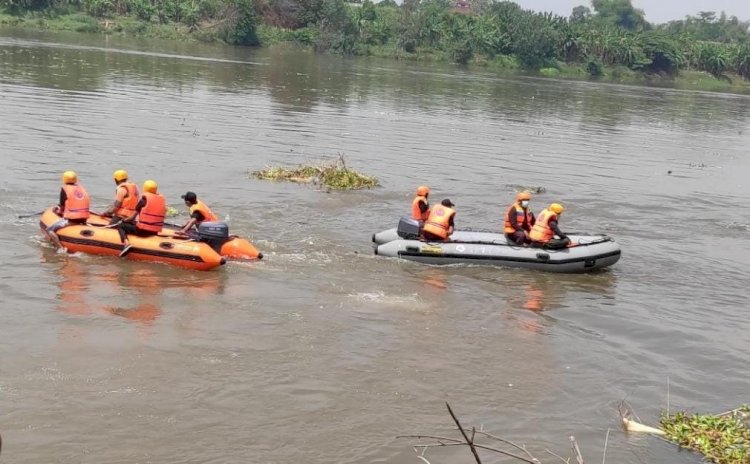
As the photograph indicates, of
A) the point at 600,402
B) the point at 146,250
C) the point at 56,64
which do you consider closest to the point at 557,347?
the point at 600,402

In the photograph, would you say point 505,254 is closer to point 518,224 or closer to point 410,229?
point 518,224

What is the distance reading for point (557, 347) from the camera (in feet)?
33.8

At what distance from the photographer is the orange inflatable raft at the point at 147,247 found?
12047 millimetres

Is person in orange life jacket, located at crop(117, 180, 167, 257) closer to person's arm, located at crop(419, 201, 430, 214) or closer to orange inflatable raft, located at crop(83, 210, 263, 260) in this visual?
orange inflatable raft, located at crop(83, 210, 263, 260)

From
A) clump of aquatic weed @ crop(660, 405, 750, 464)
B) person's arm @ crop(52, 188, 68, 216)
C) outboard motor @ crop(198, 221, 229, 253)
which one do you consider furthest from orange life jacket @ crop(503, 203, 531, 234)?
person's arm @ crop(52, 188, 68, 216)

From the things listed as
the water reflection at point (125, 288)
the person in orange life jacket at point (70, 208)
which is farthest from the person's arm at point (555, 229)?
the person in orange life jacket at point (70, 208)

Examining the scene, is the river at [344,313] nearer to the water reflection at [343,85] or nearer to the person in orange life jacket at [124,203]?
the person in orange life jacket at [124,203]

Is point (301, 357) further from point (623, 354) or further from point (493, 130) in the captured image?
point (493, 130)

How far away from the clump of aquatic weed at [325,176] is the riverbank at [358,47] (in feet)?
161

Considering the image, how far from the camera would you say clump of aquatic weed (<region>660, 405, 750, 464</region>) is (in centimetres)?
739

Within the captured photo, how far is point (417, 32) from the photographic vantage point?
74.9m

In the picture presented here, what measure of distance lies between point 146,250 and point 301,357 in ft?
13.0

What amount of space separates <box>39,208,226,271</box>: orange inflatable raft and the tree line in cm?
5770

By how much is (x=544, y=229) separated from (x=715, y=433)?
6.16 metres
